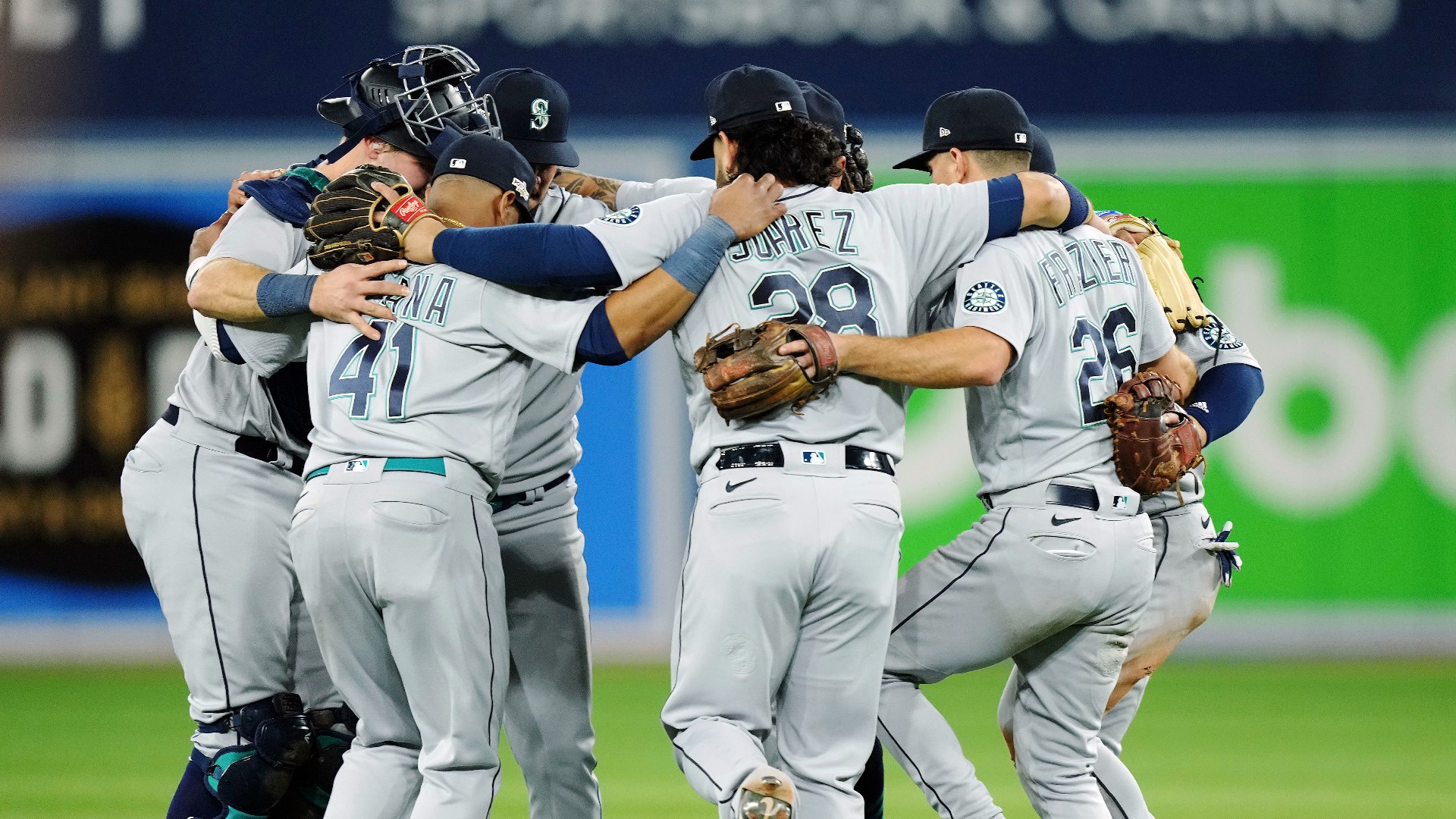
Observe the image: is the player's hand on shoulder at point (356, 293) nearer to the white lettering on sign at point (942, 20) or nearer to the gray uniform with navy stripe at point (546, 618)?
the gray uniform with navy stripe at point (546, 618)

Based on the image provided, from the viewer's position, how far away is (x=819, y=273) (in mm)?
3574

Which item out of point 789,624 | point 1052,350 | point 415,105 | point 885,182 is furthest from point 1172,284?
point 885,182

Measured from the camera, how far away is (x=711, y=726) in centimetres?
339

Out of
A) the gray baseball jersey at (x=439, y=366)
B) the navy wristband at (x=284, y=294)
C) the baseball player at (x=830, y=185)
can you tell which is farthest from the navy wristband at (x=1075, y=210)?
the navy wristband at (x=284, y=294)

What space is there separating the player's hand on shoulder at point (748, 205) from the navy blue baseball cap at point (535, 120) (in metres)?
1.04

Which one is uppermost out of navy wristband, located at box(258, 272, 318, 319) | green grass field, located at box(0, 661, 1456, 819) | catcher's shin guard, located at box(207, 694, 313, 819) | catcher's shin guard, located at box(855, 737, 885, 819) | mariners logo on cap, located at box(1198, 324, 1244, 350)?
navy wristband, located at box(258, 272, 318, 319)

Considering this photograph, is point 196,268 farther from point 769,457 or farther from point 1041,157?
point 1041,157

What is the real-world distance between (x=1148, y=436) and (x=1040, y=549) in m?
0.38

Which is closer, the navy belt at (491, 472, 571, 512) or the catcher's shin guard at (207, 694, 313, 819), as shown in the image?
the catcher's shin guard at (207, 694, 313, 819)

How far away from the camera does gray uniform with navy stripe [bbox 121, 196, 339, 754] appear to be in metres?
3.98

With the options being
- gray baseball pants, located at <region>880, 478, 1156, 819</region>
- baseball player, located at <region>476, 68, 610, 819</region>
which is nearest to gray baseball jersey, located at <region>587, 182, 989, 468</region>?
gray baseball pants, located at <region>880, 478, 1156, 819</region>

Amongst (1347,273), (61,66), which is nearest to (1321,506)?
(1347,273)

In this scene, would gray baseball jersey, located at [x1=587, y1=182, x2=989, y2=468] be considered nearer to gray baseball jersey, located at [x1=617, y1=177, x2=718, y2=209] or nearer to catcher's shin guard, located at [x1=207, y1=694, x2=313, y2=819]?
gray baseball jersey, located at [x1=617, y1=177, x2=718, y2=209]

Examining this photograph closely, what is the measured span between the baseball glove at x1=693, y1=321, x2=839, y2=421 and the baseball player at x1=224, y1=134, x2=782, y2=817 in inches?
7.0
